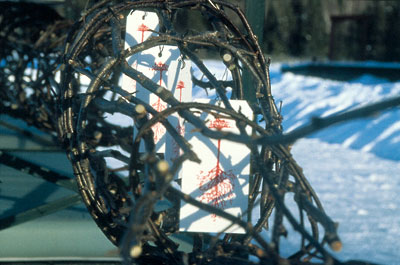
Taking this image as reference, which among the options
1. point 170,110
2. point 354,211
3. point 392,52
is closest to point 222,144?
point 170,110

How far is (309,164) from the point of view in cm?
334

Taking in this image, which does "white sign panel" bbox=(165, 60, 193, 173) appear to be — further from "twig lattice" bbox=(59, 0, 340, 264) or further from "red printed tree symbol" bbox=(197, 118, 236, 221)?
"red printed tree symbol" bbox=(197, 118, 236, 221)

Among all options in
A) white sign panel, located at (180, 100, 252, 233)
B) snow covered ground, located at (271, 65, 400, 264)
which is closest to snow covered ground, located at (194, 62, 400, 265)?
snow covered ground, located at (271, 65, 400, 264)

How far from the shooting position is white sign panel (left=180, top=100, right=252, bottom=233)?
80 centimetres

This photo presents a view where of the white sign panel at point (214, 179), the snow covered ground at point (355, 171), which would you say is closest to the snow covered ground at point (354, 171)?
the snow covered ground at point (355, 171)

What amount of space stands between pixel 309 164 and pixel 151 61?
254cm

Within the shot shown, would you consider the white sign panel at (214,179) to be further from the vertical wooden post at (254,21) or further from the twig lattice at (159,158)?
the vertical wooden post at (254,21)

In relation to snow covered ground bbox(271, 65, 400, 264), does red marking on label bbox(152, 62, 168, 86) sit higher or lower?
higher

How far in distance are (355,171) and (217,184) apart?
2.62 m

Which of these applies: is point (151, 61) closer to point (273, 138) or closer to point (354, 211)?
point (273, 138)

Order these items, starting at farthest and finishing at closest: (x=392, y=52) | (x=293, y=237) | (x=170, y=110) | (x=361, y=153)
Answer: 1. (x=392, y=52)
2. (x=361, y=153)
3. (x=293, y=237)
4. (x=170, y=110)

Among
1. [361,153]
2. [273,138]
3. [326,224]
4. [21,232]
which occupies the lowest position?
[361,153]

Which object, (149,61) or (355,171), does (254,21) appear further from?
(355,171)

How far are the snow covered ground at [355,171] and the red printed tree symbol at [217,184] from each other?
0.54ft
